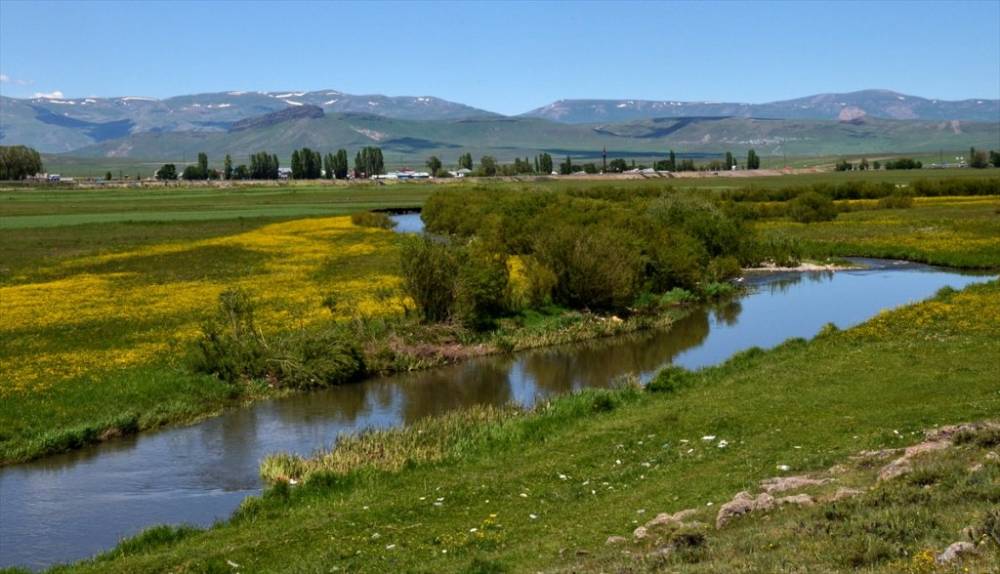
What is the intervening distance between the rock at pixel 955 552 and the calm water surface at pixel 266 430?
14678 mm

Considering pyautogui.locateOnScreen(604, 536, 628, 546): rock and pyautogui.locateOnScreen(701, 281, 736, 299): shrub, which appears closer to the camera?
pyautogui.locateOnScreen(604, 536, 628, 546): rock

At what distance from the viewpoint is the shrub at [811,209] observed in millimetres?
91312

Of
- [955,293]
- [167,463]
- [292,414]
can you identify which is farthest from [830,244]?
[167,463]

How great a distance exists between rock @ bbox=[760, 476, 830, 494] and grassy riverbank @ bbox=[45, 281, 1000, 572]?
37 cm

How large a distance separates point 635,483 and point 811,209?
81.0 meters

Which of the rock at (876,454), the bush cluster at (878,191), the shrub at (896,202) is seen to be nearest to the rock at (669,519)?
the rock at (876,454)

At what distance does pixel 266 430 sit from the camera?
26.9 meters

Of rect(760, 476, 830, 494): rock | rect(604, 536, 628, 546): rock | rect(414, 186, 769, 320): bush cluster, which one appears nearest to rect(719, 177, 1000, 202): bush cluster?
rect(414, 186, 769, 320): bush cluster

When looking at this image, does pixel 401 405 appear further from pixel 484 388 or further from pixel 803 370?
pixel 803 370

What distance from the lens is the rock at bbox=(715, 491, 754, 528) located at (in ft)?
43.3

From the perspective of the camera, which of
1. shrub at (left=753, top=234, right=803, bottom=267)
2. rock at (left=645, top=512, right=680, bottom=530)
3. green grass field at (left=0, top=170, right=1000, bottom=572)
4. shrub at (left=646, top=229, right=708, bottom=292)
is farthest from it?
shrub at (left=753, top=234, right=803, bottom=267)

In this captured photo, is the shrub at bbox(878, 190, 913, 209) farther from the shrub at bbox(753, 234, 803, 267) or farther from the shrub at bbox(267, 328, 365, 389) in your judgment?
the shrub at bbox(267, 328, 365, 389)

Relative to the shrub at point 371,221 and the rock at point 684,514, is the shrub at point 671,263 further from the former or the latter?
the shrub at point 371,221

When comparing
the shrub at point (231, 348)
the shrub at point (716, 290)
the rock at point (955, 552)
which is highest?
the rock at point (955, 552)
